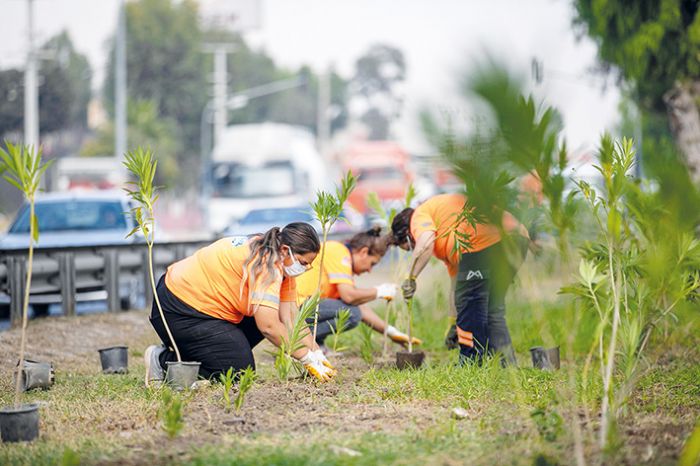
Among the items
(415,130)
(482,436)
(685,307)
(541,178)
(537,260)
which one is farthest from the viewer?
(685,307)

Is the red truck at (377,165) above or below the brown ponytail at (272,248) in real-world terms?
below

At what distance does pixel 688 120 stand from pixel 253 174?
1590 centimetres

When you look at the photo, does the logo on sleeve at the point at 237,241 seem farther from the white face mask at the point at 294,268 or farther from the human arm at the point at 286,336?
the human arm at the point at 286,336

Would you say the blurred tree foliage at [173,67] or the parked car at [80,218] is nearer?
the parked car at [80,218]

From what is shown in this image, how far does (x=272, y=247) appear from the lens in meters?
5.93

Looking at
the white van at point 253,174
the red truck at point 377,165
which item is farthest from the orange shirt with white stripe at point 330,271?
the red truck at point 377,165

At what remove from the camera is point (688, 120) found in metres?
11.6

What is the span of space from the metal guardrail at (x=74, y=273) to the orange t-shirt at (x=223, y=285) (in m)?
4.40

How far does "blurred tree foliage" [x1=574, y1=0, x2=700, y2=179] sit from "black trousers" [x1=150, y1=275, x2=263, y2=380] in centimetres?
687

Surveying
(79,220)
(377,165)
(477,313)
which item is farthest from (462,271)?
(377,165)

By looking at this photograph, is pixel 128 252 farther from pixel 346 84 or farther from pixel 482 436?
pixel 346 84

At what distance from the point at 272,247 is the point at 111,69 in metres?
60.9

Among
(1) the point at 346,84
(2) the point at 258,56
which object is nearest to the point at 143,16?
(2) the point at 258,56

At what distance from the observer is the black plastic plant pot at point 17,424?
4641 mm
